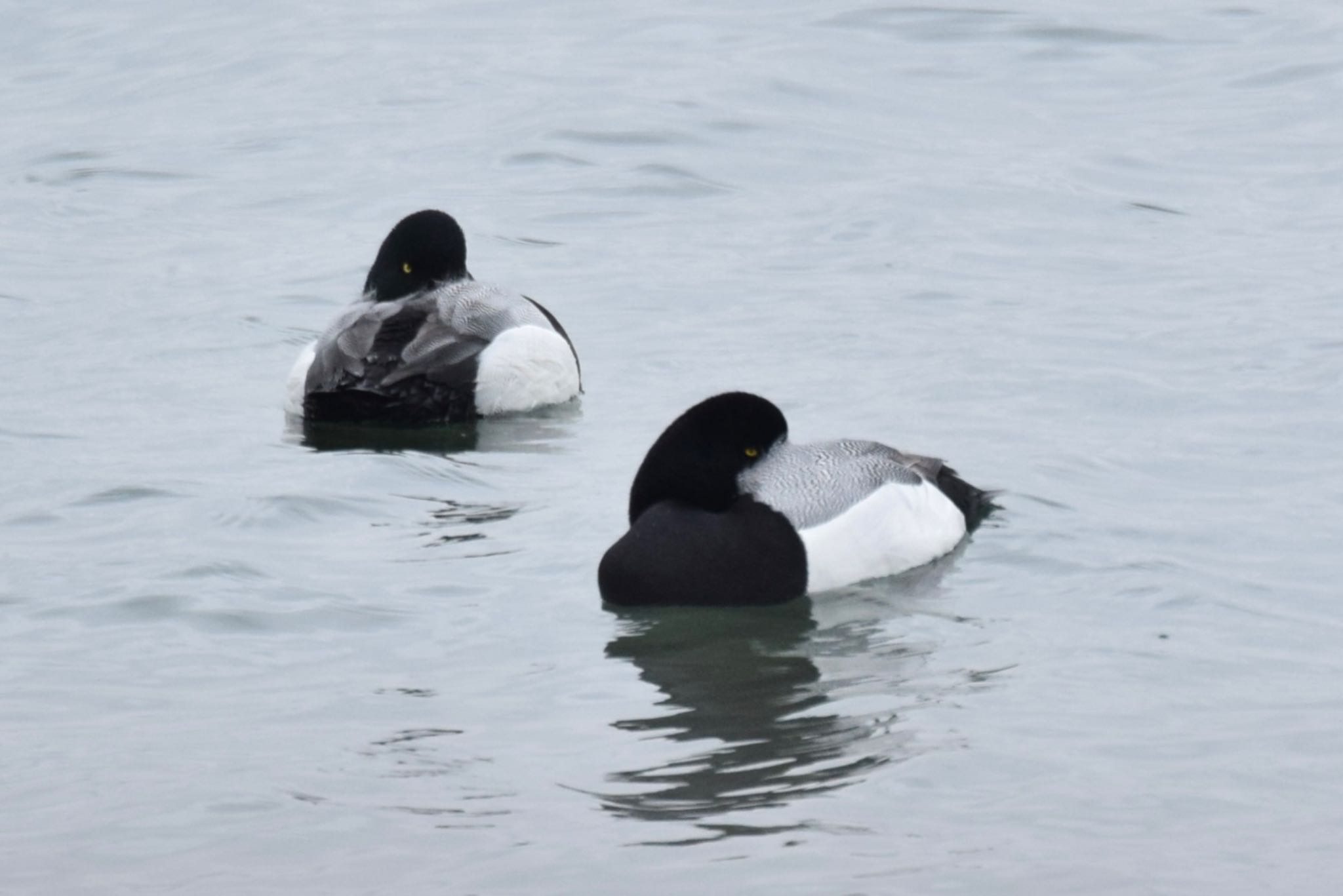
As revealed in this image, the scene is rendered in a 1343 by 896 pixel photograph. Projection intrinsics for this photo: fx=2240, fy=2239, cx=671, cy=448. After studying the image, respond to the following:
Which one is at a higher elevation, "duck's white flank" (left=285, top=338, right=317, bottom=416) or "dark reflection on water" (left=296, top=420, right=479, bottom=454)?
"duck's white flank" (left=285, top=338, right=317, bottom=416)

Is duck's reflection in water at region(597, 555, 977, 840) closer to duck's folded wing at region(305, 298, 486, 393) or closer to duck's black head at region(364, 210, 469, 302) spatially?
duck's folded wing at region(305, 298, 486, 393)

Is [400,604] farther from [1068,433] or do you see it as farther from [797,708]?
[1068,433]

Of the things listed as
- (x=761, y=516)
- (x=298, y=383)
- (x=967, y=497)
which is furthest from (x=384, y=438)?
(x=967, y=497)

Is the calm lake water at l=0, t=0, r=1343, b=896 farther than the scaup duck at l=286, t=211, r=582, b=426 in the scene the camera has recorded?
No

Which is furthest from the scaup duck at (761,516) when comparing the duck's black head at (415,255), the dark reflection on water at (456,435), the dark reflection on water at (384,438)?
the duck's black head at (415,255)

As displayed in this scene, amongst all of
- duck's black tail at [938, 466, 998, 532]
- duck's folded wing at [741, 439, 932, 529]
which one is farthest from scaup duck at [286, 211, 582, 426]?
duck's black tail at [938, 466, 998, 532]

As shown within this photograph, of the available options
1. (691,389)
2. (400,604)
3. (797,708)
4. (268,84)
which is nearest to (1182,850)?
(797,708)

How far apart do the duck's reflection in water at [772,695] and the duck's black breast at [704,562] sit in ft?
0.22

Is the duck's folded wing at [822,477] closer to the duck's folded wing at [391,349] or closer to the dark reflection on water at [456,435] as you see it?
the dark reflection on water at [456,435]

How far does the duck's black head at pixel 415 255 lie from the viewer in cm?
1248

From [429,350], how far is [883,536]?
3825mm

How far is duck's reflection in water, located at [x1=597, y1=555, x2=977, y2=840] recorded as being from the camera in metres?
6.39

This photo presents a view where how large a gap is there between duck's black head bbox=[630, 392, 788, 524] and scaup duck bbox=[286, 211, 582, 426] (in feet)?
10.1

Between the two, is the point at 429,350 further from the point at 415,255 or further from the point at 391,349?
the point at 415,255
